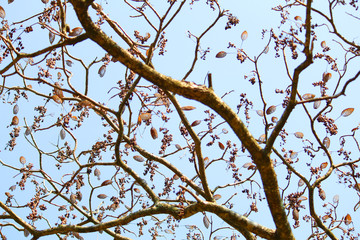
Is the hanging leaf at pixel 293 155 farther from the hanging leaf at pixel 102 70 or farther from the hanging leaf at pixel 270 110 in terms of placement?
the hanging leaf at pixel 102 70

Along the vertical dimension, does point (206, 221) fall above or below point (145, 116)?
below

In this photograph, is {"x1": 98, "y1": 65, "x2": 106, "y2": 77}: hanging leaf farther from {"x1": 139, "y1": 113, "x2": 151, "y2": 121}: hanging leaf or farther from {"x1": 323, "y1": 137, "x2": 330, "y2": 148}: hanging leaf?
{"x1": 323, "y1": 137, "x2": 330, "y2": 148}: hanging leaf

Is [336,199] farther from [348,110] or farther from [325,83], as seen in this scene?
[325,83]

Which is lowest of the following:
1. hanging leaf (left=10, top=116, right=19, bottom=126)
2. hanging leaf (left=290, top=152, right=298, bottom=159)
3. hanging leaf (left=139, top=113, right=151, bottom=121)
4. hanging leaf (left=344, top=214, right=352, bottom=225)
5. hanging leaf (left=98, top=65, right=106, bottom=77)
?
hanging leaf (left=344, top=214, right=352, bottom=225)

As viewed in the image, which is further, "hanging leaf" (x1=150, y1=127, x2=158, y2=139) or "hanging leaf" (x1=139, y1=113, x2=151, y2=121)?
"hanging leaf" (x1=150, y1=127, x2=158, y2=139)

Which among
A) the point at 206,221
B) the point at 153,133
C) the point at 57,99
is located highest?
the point at 57,99

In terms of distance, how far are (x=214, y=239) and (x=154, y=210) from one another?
119 centimetres

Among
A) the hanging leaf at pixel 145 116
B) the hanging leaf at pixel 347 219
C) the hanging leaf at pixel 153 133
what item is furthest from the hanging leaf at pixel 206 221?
the hanging leaf at pixel 347 219

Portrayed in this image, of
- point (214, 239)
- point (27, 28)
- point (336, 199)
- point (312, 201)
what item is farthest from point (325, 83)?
point (27, 28)

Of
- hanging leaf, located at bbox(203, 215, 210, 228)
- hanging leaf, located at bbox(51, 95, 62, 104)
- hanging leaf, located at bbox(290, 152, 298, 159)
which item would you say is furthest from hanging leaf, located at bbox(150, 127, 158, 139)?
hanging leaf, located at bbox(290, 152, 298, 159)

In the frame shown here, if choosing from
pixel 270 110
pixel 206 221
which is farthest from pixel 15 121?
pixel 270 110

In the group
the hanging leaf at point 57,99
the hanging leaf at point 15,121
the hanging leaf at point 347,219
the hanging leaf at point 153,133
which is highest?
the hanging leaf at point 15,121

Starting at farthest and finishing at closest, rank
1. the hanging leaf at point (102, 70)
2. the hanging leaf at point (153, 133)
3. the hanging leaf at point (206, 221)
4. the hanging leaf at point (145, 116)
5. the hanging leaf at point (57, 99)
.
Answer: the hanging leaf at point (206, 221)
the hanging leaf at point (102, 70)
the hanging leaf at point (153, 133)
the hanging leaf at point (145, 116)
the hanging leaf at point (57, 99)

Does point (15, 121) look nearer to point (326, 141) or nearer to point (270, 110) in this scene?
point (270, 110)
